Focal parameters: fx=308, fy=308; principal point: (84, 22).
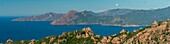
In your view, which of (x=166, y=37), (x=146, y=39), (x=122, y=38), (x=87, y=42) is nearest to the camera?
(x=166, y=37)

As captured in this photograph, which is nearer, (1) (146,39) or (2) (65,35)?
(1) (146,39)

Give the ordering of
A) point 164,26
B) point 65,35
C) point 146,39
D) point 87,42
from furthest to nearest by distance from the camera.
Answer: point 65,35, point 87,42, point 164,26, point 146,39

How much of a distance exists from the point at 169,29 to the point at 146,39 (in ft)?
29.9

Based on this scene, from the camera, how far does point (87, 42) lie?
127 m

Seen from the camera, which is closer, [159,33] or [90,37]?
[159,33]

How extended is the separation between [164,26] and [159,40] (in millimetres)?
14874

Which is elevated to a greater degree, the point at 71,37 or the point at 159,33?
the point at 159,33

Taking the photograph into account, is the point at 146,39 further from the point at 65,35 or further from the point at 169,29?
the point at 65,35

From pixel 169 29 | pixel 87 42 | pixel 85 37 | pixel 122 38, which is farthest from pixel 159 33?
pixel 85 37

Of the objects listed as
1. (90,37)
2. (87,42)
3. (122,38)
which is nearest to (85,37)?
(90,37)

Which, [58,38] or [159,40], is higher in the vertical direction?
[159,40]

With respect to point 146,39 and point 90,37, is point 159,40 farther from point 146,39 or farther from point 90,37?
point 90,37

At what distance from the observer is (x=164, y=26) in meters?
109

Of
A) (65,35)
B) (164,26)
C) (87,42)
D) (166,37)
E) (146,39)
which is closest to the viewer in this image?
(166,37)
